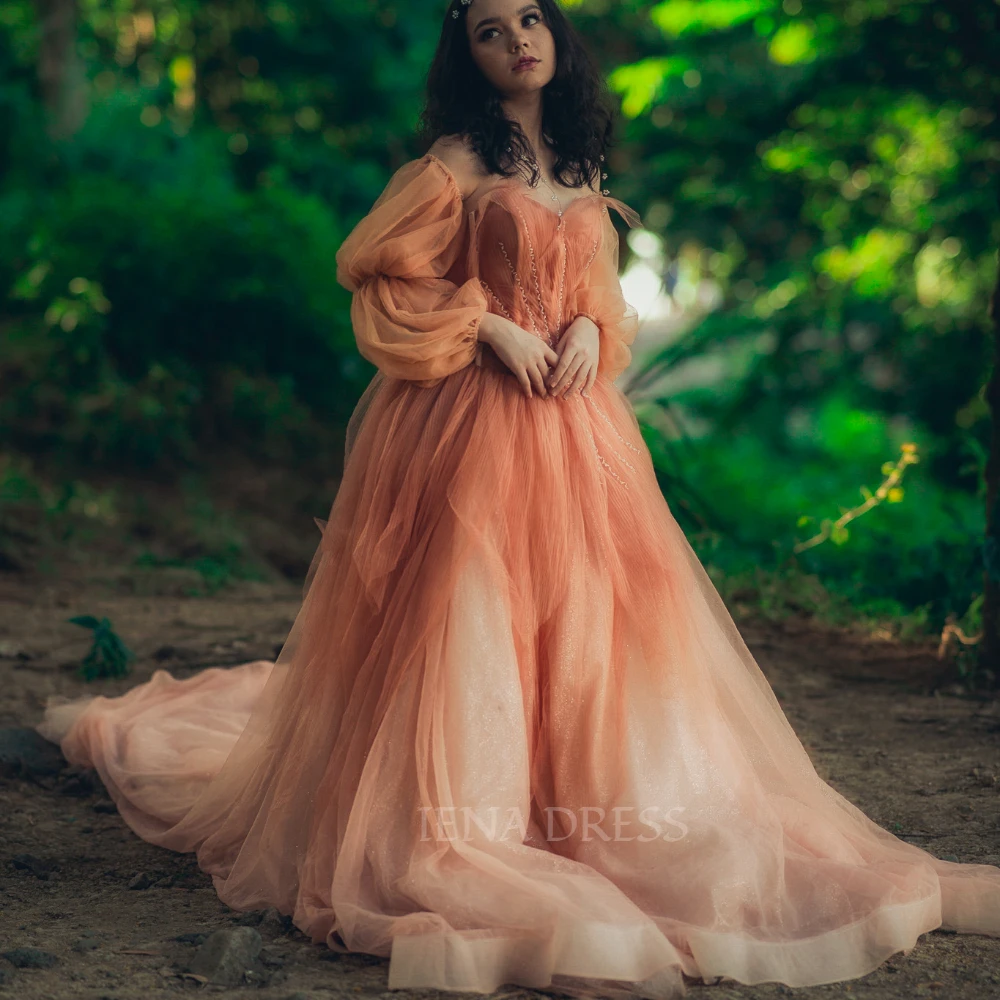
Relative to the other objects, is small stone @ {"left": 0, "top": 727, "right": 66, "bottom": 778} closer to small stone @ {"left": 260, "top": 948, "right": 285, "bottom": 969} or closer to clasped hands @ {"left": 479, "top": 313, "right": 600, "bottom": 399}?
small stone @ {"left": 260, "top": 948, "right": 285, "bottom": 969}

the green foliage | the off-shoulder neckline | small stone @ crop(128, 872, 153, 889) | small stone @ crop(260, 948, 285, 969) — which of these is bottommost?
small stone @ crop(128, 872, 153, 889)

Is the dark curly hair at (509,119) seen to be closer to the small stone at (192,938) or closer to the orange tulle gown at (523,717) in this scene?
the orange tulle gown at (523,717)

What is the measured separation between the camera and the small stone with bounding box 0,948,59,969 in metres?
2.41

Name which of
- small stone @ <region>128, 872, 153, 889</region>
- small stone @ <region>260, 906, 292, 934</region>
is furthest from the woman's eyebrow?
small stone @ <region>128, 872, 153, 889</region>

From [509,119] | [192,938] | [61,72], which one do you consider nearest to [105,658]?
[192,938]

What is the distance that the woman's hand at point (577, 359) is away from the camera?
280 cm

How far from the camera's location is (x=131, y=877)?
10.2 feet

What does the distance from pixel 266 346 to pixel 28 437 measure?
5.51ft

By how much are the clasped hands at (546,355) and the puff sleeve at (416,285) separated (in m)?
0.06

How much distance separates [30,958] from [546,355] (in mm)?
1666

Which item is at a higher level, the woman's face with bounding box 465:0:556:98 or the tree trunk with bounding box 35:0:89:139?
the tree trunk with bounding box 35:0:89:139

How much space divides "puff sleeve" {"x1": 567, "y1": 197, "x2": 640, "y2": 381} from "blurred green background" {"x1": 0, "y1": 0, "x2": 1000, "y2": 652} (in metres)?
1.84

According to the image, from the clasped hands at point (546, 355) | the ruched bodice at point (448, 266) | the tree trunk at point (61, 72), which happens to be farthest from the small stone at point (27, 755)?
the tree trunk at point (61, 72)

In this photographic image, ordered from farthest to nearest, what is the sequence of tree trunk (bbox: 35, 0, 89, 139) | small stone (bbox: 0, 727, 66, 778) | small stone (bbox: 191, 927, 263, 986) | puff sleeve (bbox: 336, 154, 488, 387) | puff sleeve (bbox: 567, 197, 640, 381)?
tree trunk (bbox: 35, 0, 89, 139)
small stone (bbox: 0, 727, 66, 778)
puff sleeve (bbox: 567, 197, 640, 381)
puff sleeve (bbox: 336, 154, 488, 387)
small stone (bbox: 191, 927, 263, 986)
